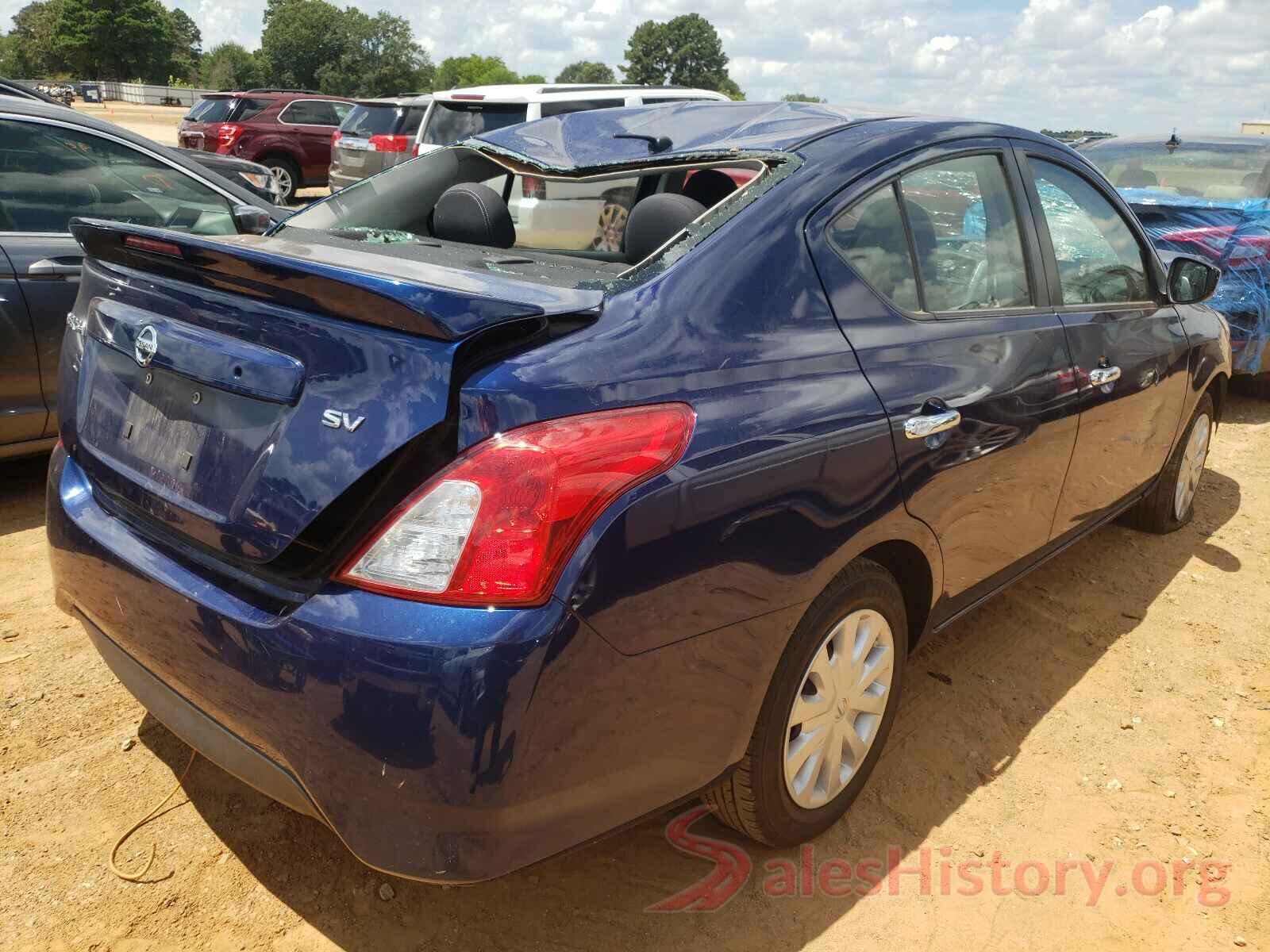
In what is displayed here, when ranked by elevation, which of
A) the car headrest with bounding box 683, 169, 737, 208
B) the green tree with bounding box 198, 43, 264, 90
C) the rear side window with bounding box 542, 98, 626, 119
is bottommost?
the car headrest with bounding box 683, 169, 737, 208

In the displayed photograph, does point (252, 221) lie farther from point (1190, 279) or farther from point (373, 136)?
point (373, 136)

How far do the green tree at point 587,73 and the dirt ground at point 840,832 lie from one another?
343 ft

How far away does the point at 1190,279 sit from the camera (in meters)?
3.84

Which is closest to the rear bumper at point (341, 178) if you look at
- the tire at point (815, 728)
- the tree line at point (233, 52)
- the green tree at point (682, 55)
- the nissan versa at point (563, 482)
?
the nissan versa at point (563, 482)

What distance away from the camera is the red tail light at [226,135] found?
1669 cm

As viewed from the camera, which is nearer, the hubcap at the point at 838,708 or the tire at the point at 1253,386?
the hubcap at the point at 838,708

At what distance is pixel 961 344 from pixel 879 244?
0.34 meters

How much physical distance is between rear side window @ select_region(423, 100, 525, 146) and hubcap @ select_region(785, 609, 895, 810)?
6.59m

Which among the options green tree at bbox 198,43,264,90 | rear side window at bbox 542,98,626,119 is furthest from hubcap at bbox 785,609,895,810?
green tree at bbox 198,43,264,90

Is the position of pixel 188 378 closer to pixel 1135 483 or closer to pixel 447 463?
pixel 447 463

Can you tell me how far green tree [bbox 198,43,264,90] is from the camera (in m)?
94.3

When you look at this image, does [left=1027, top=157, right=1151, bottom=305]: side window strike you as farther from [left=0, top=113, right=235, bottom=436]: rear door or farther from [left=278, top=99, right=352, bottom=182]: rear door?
[left=278, top=99, right=352, bottom=182]: rear door

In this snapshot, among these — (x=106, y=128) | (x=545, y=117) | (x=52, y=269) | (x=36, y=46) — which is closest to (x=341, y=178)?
(x=545, y=117)

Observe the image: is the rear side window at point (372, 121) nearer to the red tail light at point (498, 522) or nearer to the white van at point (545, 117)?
the white van at point (545, 117)
